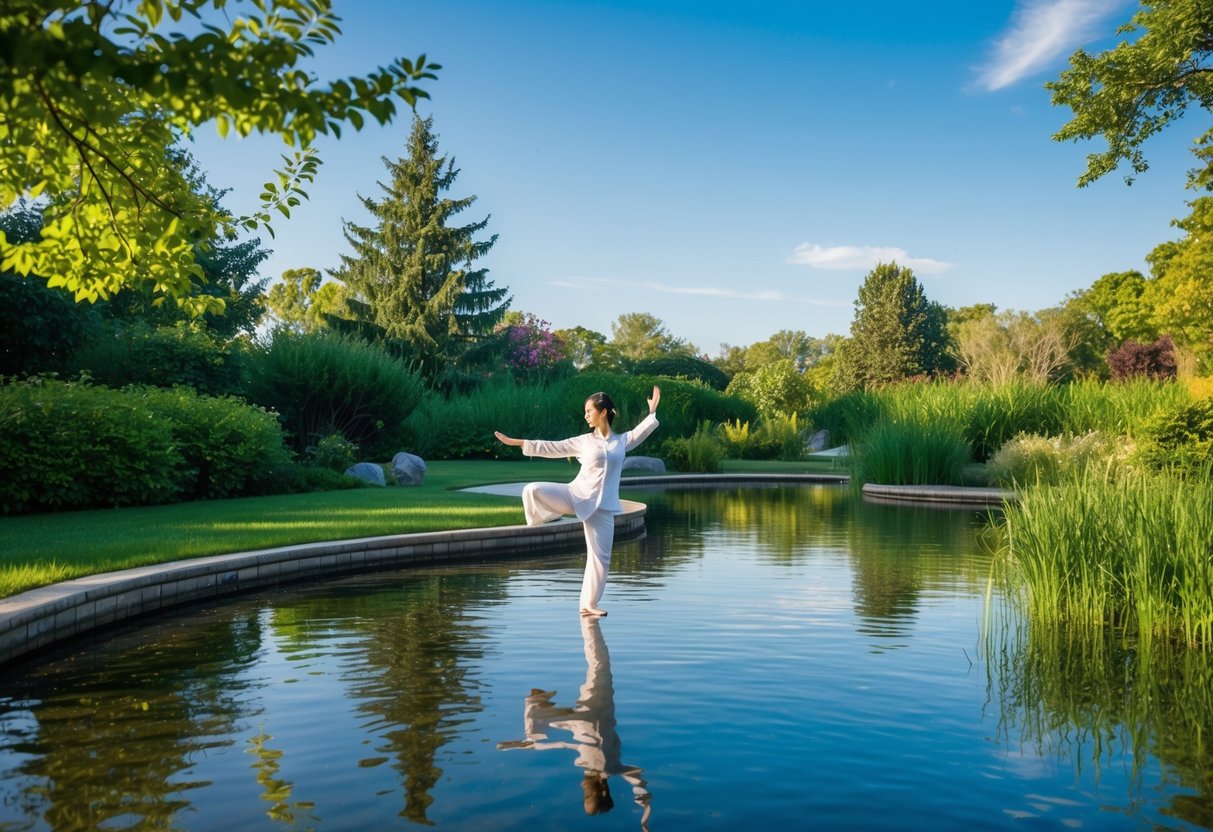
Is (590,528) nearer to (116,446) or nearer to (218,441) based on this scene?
(116,446)

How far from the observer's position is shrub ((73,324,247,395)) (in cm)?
1822

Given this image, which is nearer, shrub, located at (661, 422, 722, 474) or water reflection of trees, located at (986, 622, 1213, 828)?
water reflection of trees, located at (986, 622, 1213, 828)

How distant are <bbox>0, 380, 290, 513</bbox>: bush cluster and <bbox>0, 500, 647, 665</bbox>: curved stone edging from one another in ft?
15.6

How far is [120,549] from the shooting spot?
29.6 feet

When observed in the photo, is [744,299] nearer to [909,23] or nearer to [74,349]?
[909,23]

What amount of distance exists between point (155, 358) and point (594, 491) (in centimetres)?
1351

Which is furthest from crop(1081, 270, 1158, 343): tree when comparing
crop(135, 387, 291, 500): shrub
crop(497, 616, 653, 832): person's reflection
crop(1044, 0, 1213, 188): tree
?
crop(497, 616, 653, 832): person's reflection

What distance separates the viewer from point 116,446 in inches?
519

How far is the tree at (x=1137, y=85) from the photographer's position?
17328 mm

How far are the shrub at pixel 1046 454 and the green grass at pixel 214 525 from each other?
9.51 m

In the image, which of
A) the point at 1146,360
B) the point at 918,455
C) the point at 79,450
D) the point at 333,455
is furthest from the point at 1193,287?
the point at 79,450

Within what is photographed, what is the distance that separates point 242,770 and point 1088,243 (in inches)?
1509

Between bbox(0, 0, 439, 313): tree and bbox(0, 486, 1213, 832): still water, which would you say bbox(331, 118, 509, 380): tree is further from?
bbox(0, 0, 439, 313): tree

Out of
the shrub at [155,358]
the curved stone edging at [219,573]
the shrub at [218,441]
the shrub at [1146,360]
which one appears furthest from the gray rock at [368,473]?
the shrub at [1146,360]
